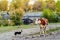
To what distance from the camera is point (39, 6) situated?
98562mm

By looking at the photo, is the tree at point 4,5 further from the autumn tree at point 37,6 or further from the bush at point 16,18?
the bush at point 16,18

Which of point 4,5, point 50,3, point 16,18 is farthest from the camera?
point 50,3

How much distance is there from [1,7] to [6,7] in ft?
6.76

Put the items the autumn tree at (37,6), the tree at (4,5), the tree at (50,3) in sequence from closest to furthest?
1. the tree at (4,5)
2. the tree at (50,3)
3. the autumn tree at (37,6)

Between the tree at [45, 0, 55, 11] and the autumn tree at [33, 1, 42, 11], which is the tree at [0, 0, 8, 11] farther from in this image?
the tree at [45, 0, 55, 11]

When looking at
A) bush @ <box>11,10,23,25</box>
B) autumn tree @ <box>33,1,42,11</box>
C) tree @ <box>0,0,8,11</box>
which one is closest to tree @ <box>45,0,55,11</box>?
autumn tree @ <box>33,1,42,11</box>

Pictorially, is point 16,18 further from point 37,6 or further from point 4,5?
point 37,6

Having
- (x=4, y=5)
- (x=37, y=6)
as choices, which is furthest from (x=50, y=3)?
(x=4, y=5)

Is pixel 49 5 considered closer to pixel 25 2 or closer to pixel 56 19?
pixel 25 2

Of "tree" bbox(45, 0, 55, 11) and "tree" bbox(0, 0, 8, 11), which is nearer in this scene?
"tree" bbox(0, 0, 8, 11)

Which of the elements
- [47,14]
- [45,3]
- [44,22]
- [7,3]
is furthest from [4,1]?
[44,22]

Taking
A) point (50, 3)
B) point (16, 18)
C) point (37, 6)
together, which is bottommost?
point (37, 6)

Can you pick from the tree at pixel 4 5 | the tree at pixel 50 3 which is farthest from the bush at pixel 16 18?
the tree at pixel 50 3

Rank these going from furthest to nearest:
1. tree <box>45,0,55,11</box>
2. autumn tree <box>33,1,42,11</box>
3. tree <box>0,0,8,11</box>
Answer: autumn tree <box>33,1,42,11</box>
tree <box>45,0,55,11</box>
tree <box>0,0,8,11</box>
